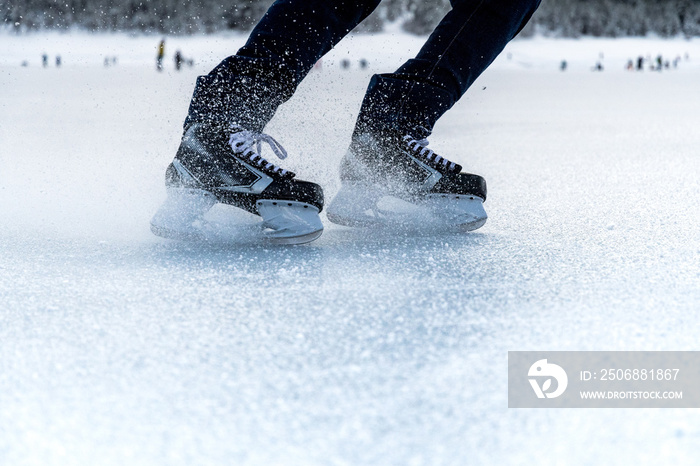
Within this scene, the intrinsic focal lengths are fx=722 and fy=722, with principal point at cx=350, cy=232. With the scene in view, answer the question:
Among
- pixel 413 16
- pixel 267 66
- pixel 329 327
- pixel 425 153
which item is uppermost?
pixel 413 16

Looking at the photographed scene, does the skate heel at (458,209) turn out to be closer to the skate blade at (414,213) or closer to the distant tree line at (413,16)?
the skate blade at (414,213)

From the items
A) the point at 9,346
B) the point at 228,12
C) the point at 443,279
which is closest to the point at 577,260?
the point at 443,279

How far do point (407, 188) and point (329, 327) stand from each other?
43 cm

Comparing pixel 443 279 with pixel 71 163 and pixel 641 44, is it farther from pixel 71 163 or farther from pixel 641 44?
pixel 641 44

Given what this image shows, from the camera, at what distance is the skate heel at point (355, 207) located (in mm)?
971

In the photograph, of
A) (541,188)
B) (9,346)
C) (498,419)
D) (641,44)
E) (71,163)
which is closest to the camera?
(498,419)

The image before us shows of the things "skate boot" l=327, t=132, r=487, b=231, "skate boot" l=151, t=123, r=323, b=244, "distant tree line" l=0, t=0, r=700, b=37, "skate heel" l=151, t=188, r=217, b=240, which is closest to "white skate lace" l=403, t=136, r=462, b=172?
"skate boot" l=327, t=132, r=487, b=231

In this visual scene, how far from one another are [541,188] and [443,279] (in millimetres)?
687

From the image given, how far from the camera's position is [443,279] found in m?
0.71

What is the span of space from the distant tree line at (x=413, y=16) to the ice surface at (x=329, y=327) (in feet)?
102

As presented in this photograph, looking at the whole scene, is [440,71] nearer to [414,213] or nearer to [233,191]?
[414,213]

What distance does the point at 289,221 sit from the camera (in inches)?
34.4

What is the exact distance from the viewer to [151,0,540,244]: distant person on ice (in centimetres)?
89

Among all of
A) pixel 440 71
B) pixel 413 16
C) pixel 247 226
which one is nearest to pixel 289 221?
pixel 247 226
